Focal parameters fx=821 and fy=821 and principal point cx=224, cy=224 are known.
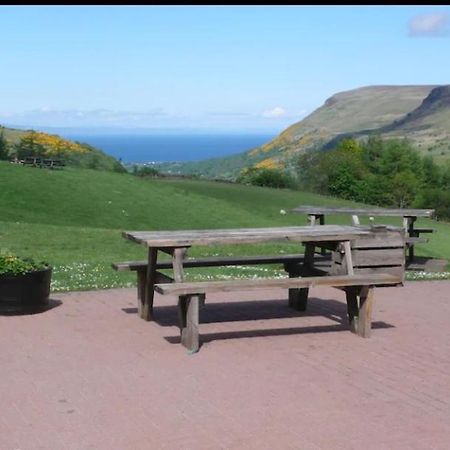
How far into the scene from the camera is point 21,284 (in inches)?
338

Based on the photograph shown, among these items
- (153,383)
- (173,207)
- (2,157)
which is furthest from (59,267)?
(2,157)

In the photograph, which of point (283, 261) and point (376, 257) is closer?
point (376, 257)

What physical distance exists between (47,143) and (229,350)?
50943mm

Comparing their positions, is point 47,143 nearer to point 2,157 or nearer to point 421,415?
point 2,157

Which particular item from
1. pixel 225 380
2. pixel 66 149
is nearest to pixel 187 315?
pixel 225 380

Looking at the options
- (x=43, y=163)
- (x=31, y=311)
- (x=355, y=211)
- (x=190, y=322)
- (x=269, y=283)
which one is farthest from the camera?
(x=43, y=163)

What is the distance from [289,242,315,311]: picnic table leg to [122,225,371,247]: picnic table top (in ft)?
2.60

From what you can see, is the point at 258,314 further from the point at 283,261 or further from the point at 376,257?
the point at 376,257

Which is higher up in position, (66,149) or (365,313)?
(66,149)

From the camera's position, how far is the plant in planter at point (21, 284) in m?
8.48

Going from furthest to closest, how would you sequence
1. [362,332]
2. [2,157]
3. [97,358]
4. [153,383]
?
[2,157] → [362,332] → [97,358] → [153,383]

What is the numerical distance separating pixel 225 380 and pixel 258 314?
2.83 meters

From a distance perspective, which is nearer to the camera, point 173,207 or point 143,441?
point 143,441

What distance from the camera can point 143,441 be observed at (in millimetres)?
5023
